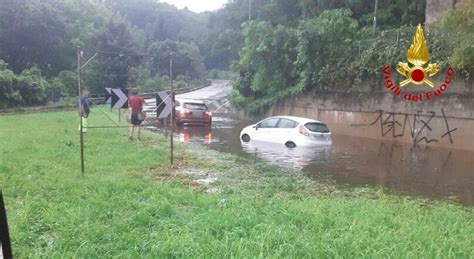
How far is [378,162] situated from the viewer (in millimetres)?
15250

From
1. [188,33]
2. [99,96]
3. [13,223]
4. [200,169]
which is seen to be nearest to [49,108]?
[99,96]

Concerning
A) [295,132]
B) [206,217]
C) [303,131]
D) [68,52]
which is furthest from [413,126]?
[68,52]

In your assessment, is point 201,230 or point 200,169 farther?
point 200,169

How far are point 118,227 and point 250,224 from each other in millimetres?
1608

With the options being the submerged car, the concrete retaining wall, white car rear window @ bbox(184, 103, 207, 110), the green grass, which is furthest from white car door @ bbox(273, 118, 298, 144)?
white car rear window @ bbox(184, 103, 207, 110)

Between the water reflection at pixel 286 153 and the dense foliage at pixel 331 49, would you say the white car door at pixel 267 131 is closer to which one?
the water reflection at pixel 286 153

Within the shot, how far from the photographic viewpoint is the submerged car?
24797 millimetres

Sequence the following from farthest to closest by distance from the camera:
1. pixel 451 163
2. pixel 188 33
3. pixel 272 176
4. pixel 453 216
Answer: pixel 188 33
pixel 451 163
pixel 272 176
pixel 453 216

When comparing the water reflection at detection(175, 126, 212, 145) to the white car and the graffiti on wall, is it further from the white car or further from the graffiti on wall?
the graffiti on wall

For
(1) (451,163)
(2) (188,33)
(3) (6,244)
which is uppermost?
(2) (188,33)

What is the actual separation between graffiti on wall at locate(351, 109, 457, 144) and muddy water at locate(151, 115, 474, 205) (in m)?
0.87

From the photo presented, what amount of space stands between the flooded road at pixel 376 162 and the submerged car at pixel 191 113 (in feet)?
7.59

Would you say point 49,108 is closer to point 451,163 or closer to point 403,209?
point 451,163

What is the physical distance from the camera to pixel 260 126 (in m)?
19.3
